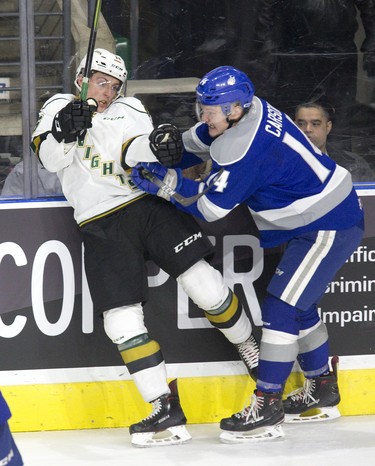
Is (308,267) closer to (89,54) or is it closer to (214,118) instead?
(214,118)

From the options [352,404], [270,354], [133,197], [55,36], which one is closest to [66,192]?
[133,197]

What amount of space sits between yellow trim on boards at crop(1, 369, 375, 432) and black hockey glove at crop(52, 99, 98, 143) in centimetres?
94

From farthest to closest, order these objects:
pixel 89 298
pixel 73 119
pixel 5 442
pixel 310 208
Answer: pixel 89 298 → pixel 310 208 → pixel 73 119 → pixel 5 442

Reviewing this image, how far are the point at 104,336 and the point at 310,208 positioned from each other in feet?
2.84

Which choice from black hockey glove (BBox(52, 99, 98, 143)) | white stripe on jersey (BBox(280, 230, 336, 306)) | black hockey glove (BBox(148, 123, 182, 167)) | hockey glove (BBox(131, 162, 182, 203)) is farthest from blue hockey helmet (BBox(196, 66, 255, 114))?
white stripe on jersey (BBox(280, 230, 336, 306))

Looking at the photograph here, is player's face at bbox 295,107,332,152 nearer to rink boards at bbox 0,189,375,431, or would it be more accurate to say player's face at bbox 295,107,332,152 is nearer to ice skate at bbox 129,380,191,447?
rink boards at bbox 0,189,375,431

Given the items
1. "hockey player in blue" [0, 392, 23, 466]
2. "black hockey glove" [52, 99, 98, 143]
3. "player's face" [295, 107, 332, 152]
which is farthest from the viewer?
"player's face" [295, 107, 332, 152]

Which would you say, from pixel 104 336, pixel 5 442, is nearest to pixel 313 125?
pixel 104 336

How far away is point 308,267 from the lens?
411cm

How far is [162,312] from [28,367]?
1.66ft

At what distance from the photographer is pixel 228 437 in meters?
4.17

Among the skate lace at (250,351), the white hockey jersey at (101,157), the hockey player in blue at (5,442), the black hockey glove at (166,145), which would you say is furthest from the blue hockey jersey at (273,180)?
the hockey player in blue at (5,442)

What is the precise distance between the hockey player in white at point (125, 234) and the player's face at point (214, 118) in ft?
0.70

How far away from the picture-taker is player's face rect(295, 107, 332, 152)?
448 centimetres
